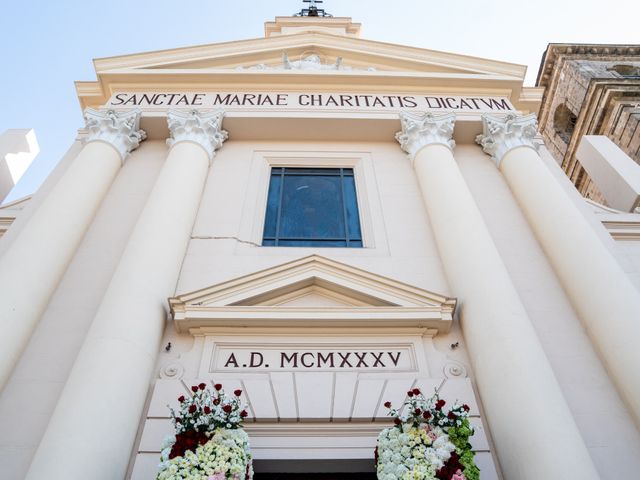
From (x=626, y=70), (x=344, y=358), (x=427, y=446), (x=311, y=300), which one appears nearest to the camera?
(x=427, y=446)

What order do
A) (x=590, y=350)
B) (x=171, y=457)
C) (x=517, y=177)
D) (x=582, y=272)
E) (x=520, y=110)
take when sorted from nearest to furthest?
(x=171, y=457) → (x=590, y=350) → (x=582, y=272) → (x=517, y=177) → (x=520, y=110)

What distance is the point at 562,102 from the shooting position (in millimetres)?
33594

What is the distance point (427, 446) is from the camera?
4996 mm

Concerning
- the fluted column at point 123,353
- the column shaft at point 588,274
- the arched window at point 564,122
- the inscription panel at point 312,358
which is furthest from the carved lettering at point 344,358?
the arched window at point 564,122

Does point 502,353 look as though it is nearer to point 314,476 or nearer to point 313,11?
point 314,476

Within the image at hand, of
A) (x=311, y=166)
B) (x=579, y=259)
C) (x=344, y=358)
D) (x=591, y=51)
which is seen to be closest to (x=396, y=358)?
(x=344, y=358)

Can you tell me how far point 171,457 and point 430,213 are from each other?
5.99m

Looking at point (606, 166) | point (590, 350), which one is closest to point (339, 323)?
point (590, 350)

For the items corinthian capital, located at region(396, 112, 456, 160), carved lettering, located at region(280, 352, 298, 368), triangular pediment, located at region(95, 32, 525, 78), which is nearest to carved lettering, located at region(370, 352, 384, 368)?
carved lettering, located at region(280, 352, 298, 368)

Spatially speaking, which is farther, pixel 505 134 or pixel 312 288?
pixel 505 134

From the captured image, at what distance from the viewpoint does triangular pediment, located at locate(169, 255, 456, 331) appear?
7051mm

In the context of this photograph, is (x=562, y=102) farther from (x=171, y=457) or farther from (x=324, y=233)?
(x=171, y=457)

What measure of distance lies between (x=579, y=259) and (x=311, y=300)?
396 centimetres

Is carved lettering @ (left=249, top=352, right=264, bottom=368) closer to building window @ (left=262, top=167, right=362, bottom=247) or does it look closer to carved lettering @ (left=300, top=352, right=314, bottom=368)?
carved lettering @ (left=300, top=352, right=314, bottom=368)
